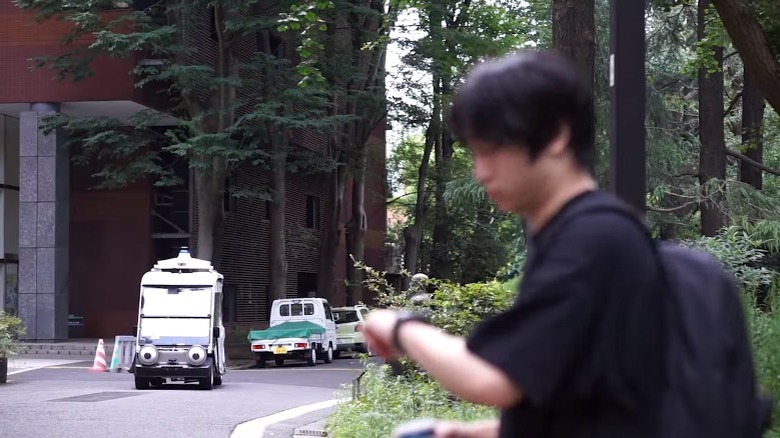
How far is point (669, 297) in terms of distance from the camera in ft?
7.04

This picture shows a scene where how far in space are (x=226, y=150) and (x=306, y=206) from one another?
17526mm

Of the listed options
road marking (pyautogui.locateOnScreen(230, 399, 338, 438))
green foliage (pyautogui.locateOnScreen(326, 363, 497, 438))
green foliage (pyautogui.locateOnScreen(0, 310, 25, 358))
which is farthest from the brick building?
green foliage (pyautogui.locateOnScreen(326, 363, 497, 438))

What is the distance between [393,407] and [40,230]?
2745 centimetres

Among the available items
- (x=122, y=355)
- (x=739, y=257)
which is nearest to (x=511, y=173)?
(x=739, y=257)

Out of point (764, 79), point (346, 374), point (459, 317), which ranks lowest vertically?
point (346, 374)

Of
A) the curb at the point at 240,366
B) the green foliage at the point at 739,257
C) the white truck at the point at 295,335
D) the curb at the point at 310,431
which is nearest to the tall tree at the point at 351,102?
the white truck at the point at 295,335

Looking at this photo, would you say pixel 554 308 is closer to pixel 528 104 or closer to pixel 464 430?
pixel 528 104

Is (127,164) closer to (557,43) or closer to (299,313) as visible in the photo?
(299,313)

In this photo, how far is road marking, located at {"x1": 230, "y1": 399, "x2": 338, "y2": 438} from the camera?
49.7 ft

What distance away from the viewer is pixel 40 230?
3716cm

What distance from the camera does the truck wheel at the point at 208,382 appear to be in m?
24.0

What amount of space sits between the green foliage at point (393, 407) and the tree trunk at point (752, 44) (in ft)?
13.1

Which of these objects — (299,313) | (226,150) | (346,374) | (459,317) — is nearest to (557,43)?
(459,317)

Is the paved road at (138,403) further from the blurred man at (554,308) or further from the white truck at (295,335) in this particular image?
the blurred man at (554,308)
